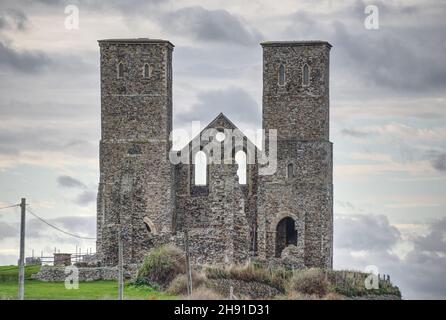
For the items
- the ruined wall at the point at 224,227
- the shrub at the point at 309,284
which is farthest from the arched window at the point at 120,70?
the shrub at the point at 309,284

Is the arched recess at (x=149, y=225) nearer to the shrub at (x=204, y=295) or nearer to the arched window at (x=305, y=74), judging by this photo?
the arched window at (x=305, y=74)

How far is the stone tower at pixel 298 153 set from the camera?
65.7 m

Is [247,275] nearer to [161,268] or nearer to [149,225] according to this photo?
[161,268]

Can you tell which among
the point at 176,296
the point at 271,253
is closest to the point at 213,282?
the point at 176,296

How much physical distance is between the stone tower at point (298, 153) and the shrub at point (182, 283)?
46.2 ft

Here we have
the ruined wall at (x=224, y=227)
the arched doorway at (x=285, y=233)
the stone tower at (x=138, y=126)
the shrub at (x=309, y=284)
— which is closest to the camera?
the shrub at (x=309, y=284)

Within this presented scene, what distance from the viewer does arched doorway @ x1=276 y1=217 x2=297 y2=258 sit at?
66562mm

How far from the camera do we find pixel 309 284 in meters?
53.0

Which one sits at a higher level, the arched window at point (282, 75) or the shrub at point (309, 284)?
the arched window at point (282, 75)

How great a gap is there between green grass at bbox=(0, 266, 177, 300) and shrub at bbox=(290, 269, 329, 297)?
5611 mm

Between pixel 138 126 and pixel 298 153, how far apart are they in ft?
26.2

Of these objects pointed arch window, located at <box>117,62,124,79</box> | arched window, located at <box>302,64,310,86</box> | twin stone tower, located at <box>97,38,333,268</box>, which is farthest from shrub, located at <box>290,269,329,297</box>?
pointed arch window, located at <box>117,62,124,79</box>

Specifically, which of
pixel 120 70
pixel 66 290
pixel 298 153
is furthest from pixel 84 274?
pixel 298 153

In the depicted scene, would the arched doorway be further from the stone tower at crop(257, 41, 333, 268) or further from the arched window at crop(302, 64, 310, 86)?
the arched window at crop(302, 64, 310, 86)
